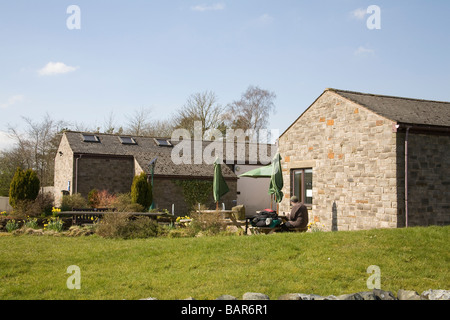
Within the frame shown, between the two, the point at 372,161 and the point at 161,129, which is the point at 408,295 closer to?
the point at 372,161

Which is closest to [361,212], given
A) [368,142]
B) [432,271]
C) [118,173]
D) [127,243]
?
[368,142]

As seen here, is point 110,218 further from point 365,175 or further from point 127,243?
point 365,175

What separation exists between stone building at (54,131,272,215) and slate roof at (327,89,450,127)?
12.5 m

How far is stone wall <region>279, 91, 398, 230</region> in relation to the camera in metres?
13.0

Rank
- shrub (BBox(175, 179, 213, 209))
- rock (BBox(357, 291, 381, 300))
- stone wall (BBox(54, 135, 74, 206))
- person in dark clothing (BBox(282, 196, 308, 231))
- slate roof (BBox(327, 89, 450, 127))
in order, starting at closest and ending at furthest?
rock (BBox(357, 291, 381, 300)) < person in dark clothing (BBox(282, 196, 308, 231)) < slate roof (BBox(327, 89, 450, 127)) < shrub (BBox(175, 179, 213, 209)) < stone wall (BBox(54, 135, 74, 206))

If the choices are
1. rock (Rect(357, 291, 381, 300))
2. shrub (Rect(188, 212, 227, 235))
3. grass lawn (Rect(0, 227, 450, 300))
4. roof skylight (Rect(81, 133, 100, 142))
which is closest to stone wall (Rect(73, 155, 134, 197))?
roof skylight (Rect(81, 133, 100, 142))

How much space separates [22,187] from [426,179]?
17151 millimetres

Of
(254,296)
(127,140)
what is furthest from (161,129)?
(254,296)

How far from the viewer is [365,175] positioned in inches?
538

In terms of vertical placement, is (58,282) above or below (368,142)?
below

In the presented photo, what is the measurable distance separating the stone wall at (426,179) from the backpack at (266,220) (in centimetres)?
361

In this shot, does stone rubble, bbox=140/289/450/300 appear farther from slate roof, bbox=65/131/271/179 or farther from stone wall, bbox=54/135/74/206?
stone wall, bbox=54/135/74/206
